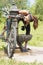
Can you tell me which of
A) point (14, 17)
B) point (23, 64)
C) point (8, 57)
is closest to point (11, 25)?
point (14, 17)

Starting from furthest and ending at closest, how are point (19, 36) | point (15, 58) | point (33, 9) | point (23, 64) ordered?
point (33, 9)
point (19, 36)
point (15, 58)
point (23, 64)

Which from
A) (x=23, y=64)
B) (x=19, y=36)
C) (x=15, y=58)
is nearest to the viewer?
(x=23, y=64)

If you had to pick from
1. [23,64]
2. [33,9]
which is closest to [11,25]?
[23,64]

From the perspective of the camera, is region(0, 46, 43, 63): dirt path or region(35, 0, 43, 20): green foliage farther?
region(35, 0, 43, 20): green foliage

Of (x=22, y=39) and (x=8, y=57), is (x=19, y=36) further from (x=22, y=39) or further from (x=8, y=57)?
(x=8, y=57)

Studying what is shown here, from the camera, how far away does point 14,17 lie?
7.64m

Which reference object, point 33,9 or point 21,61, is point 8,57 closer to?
point 21,61

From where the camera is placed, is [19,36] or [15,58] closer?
[15,58]

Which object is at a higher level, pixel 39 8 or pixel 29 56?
pixel 29 56

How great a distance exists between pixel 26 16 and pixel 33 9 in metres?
31.0

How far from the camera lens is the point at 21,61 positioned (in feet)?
23.9

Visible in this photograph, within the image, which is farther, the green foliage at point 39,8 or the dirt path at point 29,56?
the green foliage at point 39,8

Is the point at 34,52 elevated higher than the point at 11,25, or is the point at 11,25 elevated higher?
the point at 11,25

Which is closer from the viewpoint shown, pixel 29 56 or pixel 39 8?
pixel 29 56
